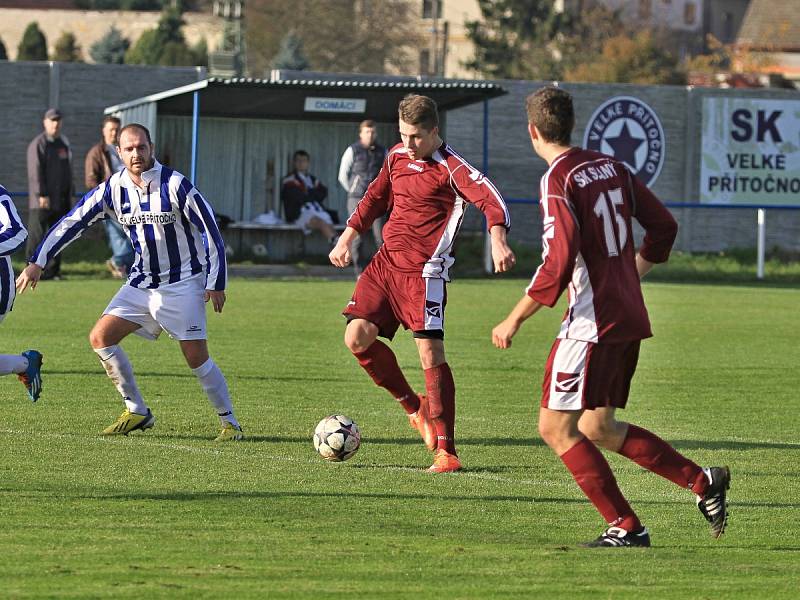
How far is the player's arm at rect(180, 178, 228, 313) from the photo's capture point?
885 centimetres

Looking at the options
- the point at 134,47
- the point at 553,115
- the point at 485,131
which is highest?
the point at 134,47

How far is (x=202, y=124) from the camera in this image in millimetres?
25562

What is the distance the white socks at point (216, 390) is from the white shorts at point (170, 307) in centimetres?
19

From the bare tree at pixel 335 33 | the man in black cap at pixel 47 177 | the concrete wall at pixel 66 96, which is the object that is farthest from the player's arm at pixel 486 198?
the bare tree at pixel 335 33

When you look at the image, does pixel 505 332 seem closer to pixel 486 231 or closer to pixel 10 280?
pixel 10 280

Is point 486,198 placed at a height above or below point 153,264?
above

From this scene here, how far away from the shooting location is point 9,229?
878cm

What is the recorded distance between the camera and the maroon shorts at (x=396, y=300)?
843 centimetres

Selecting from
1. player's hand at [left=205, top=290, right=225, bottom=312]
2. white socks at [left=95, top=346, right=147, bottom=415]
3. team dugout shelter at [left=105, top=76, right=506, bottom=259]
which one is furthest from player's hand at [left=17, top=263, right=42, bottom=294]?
team dugout shelter at [left=105, top=76, right=506, bottom=259]

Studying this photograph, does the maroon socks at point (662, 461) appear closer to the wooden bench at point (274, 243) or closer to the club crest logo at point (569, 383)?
the club crest logo at point (569, 383)

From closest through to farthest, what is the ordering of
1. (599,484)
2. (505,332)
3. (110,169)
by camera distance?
(505,332) < (599,484) < (110,169)

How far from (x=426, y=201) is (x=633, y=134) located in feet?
65.4

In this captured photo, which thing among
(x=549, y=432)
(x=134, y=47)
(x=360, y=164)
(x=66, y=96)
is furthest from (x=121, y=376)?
(x=134, y=47)

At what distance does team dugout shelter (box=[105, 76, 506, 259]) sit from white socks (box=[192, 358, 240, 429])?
15030 millimetres
